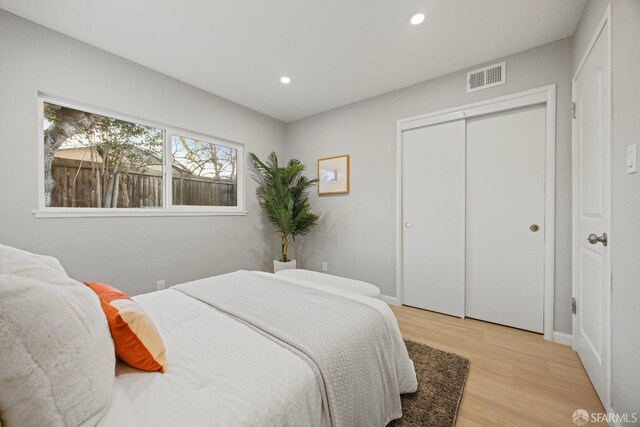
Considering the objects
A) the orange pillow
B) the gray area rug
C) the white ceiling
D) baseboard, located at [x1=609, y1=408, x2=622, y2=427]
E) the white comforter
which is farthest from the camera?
the white ceiling

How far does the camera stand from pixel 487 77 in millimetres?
2395

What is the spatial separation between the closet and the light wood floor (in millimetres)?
252

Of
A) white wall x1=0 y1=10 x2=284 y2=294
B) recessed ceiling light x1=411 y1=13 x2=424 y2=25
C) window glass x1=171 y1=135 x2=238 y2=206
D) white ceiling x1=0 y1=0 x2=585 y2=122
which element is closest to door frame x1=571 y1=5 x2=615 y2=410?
white ceiling x1=0 y1=0 x2=585 y2=122

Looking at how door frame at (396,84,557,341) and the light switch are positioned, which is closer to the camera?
the light switch

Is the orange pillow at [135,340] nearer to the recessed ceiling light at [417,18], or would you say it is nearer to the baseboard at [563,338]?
the recessed ceiling light at [417,18]

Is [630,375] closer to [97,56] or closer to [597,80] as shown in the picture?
[597,80]

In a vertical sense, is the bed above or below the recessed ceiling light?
below

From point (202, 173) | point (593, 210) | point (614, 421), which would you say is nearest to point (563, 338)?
point (614, 421)

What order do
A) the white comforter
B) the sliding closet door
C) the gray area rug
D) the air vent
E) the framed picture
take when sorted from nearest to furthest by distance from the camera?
1. the white comforter
2. the gray area rug
3. the air vent
4. the sliding closet door
5. the framed picture

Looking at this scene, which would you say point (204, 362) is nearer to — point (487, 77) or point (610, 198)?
point (610, 198)

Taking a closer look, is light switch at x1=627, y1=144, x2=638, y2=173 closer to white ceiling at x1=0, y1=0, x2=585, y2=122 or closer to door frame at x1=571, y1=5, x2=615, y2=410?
door frame at x1=571, y1=5, x2=615, y2=410

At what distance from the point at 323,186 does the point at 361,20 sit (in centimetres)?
198

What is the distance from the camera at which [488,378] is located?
5.44ft

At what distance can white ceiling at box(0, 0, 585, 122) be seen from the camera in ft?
5.76
